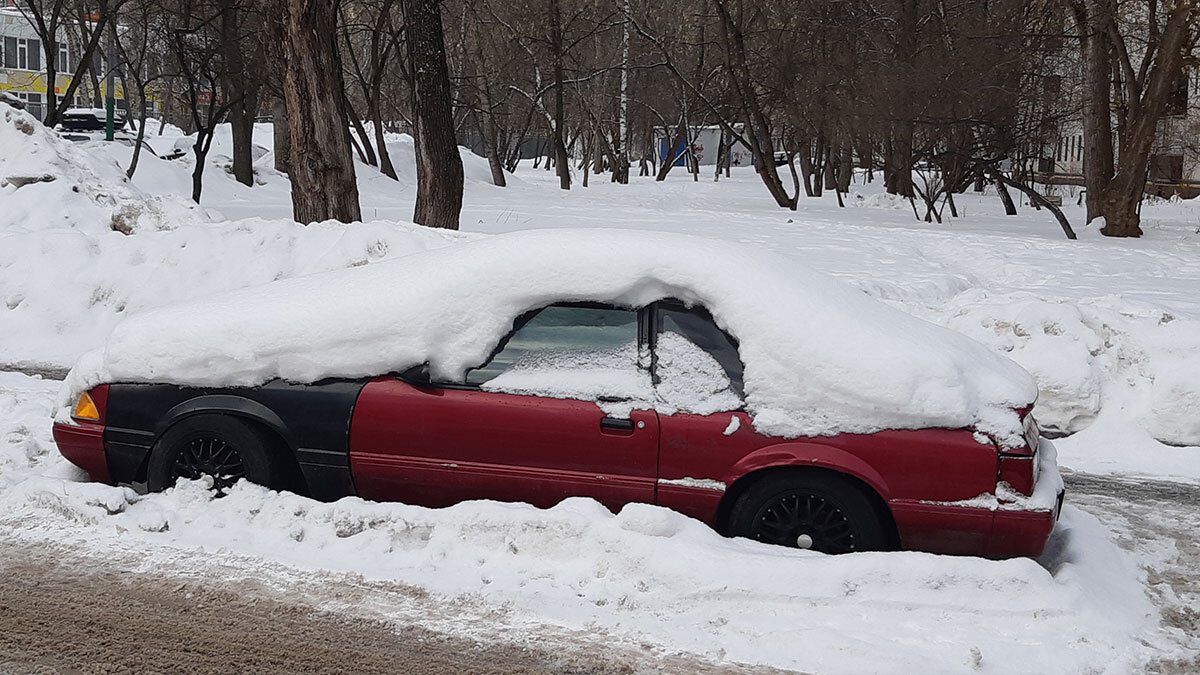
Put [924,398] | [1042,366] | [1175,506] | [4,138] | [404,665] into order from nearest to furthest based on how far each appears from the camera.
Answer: [404,665]
[924,398]
[1175,506]
[1042,366]
[4,138]

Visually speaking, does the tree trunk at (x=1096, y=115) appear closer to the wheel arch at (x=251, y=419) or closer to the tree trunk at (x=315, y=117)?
the tree trunk at (x=315, y=117)

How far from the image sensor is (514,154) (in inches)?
2080

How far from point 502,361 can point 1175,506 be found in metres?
3.97

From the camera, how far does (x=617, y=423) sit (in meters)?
5.23

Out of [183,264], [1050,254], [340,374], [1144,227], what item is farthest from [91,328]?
[1144,227]

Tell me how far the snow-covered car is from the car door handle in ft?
0.03

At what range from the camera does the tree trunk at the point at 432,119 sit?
14.7m

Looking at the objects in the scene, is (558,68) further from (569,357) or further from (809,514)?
(809,514)

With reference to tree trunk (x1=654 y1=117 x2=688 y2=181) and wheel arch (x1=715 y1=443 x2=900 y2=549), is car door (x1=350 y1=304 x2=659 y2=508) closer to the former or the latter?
wheel arch (x1=715 y1=443 x2=900 y2=549)

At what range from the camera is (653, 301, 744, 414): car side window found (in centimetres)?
522

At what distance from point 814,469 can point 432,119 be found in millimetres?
10684

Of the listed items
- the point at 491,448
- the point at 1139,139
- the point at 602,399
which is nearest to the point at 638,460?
the point at 602,399

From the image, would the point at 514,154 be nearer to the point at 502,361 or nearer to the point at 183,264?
the point at 183,264

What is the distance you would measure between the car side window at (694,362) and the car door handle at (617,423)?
179 mm
